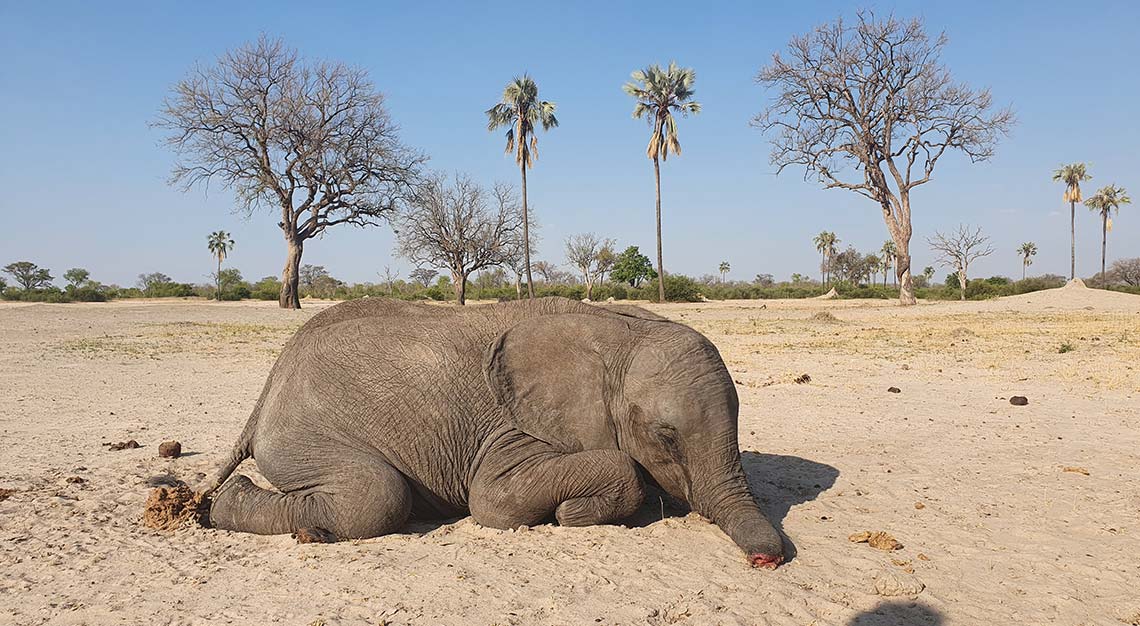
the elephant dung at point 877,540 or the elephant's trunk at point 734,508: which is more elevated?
the elephant's trunk at point 734,508

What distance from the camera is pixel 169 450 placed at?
7.64 m

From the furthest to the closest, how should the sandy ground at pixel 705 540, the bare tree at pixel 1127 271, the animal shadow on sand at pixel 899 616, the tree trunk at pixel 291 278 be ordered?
the bare tree at pixel 1127 271 < the tree trunk at pixel 291 278 < the sandy ground at pixel 705 540 < the animal shadow on sand at pixel 899 616

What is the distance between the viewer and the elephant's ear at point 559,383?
5.30m

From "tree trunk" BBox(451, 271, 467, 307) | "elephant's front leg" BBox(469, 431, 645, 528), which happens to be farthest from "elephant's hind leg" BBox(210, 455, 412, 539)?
"tree trunk" BBox(451, 271, 467, 307)

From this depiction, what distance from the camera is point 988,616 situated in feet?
13.8

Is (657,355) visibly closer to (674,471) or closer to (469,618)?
(674,471)

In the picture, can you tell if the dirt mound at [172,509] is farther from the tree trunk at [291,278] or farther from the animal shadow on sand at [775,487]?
the tree trunk at [291,278]

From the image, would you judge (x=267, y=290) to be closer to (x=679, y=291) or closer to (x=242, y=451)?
(x=679, y=291)

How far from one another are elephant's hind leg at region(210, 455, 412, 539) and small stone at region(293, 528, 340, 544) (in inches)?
1.3

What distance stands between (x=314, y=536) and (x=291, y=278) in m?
39.8

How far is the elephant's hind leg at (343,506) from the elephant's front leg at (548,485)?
1.82 feet

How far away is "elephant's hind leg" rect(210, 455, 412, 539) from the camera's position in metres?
5.23

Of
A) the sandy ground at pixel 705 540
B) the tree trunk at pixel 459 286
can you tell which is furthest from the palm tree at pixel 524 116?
the sandy ground at pixel 705 540

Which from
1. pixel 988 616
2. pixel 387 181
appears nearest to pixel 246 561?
pixel 988 616
